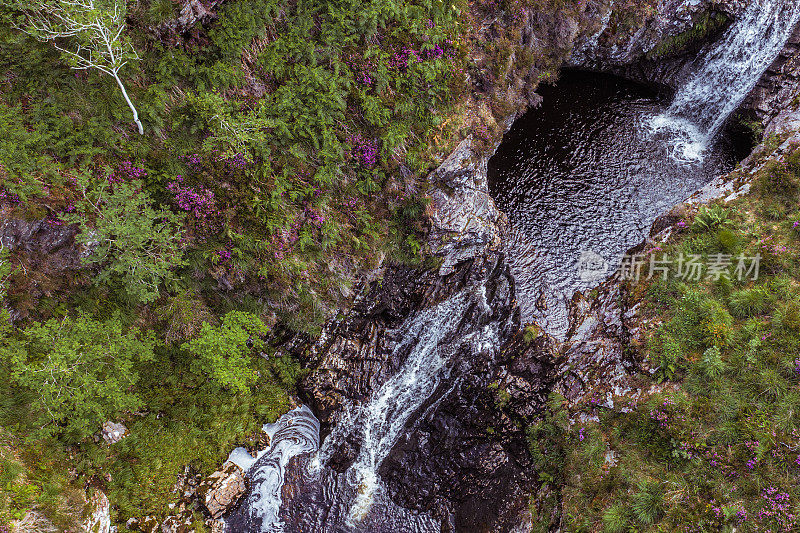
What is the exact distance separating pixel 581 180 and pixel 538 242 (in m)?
3.74

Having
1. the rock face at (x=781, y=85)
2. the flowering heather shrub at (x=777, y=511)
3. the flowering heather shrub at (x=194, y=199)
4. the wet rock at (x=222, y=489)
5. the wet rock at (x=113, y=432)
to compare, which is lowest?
the wet rock at (x=222, y=489)

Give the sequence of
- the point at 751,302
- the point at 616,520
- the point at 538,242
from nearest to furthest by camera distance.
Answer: the point at 616,520 → the point at 751,302 → the point at 538,242

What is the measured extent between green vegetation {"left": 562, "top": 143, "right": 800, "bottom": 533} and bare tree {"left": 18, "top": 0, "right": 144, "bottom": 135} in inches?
634

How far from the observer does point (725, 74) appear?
16.6 meters

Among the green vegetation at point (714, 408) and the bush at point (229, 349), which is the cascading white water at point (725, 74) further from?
the bush at point (229, 349)

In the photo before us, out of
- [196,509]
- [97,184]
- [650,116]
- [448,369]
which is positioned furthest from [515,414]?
[650,116]

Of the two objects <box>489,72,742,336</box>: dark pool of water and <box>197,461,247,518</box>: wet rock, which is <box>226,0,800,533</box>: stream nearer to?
<box>489,72,742,336</box>: dark pool of water

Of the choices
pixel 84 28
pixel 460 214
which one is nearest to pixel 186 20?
pixel 84 28

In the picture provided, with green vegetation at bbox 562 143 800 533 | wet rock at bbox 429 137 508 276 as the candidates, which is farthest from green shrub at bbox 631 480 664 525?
wet rock at bbox 429 137 508 276

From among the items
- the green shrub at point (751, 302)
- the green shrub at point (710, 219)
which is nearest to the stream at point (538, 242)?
the green shrub at point (710, 219)

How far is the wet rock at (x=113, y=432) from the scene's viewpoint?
10.2 meters

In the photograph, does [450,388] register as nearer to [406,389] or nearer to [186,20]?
[406,389]

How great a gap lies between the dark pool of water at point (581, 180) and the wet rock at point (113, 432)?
1307 cm

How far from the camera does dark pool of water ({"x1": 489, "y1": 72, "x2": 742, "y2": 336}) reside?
47.3 feet
